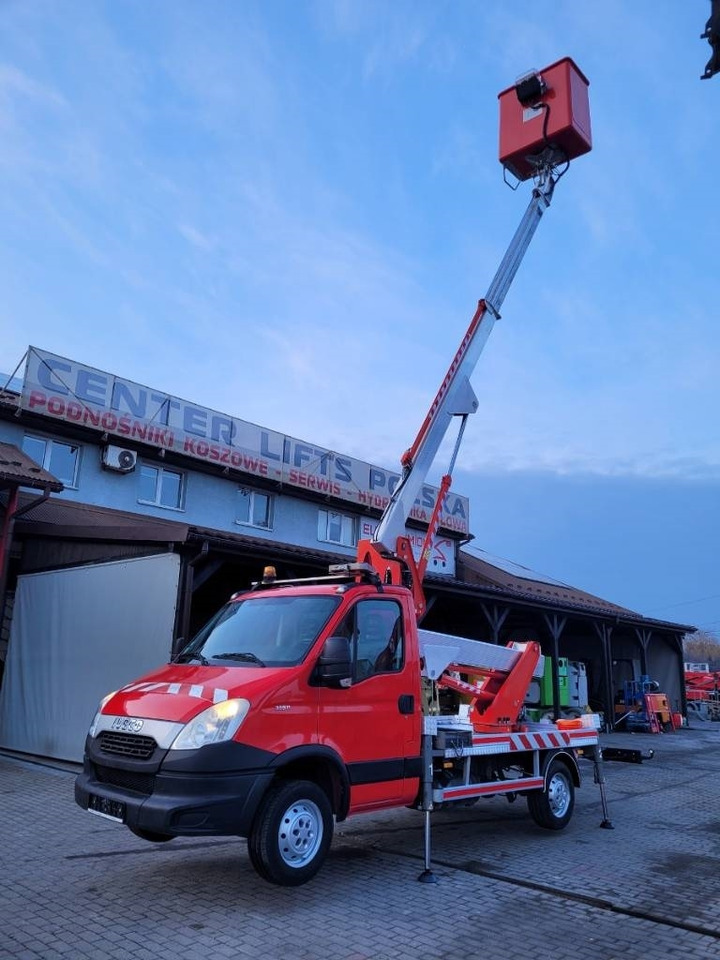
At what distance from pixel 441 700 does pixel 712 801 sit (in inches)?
192

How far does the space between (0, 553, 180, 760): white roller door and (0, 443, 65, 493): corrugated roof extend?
4.97 ft

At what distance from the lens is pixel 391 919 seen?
15.3 ft

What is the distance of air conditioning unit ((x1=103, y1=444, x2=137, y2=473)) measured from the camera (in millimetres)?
16797

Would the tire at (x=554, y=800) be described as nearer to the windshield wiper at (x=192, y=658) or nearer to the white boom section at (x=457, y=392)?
the white boom section at (x=457, y=392)

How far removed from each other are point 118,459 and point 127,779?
13.0 metres

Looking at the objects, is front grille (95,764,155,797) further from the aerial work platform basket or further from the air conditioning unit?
the air conditioning unit

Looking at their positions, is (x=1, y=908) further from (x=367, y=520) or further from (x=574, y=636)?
(x=574, y=636)

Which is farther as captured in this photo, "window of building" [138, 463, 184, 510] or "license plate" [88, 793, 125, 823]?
"window of building" [138, 463, 184, 510]

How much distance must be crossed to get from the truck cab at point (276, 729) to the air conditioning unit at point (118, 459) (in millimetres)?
11599

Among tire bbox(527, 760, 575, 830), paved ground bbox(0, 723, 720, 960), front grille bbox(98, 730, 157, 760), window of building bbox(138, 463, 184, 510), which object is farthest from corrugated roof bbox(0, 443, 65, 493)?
tire bbox(527, 760, 575, 830)

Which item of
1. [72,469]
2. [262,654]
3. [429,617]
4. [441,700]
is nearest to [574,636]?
[429,617]

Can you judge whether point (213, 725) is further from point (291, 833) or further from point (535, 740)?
point (535, 740)

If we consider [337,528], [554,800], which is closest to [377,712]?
Answer: [554,800]

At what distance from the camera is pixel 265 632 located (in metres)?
5.71
